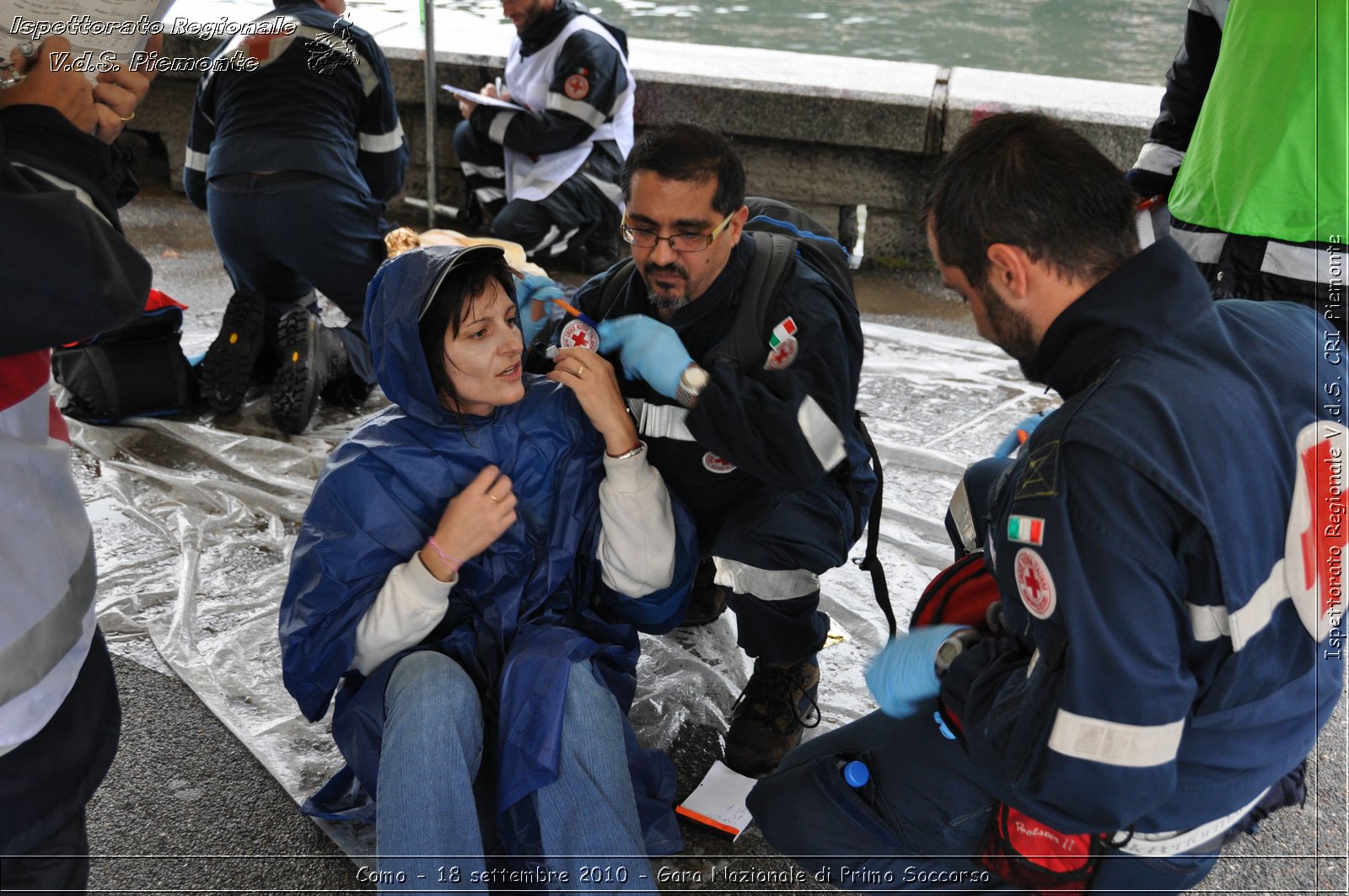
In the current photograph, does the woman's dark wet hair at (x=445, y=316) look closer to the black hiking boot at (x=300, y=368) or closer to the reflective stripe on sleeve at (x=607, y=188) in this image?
the black hiking boot at (x=300, y=368)

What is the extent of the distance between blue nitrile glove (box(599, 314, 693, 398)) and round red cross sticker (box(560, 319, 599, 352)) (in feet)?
0.23

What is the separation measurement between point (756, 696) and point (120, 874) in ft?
4.07

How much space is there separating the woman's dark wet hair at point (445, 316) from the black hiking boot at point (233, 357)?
6.17 ft

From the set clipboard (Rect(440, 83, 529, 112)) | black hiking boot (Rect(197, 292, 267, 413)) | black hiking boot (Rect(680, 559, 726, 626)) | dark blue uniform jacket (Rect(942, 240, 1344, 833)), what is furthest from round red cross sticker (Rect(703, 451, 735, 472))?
clipboard (Rect(440, 83, 529, 112))

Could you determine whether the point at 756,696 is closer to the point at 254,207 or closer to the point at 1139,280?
the point at 1139,280

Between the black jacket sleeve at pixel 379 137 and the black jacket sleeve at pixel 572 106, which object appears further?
the black jacket sleeve at pixel 572 106

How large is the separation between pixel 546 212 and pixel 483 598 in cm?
320

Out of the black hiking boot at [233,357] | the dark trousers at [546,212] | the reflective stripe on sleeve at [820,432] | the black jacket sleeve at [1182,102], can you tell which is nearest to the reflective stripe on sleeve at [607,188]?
the dark trousers at [546,212]

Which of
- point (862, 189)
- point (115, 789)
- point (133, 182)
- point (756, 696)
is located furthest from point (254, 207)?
point (862, 189)

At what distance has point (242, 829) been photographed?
2.13m

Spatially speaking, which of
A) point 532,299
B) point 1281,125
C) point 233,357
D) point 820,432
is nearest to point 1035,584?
point 820,432

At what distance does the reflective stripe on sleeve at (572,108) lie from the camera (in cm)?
482

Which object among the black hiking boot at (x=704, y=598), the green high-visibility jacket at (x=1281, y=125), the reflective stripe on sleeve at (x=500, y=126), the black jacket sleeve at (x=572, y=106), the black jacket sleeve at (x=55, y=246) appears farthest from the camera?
the reflective stripe on sleeve at (x=500, y=126)

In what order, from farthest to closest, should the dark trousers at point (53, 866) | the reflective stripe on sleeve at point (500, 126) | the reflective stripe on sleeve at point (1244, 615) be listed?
the reflective stripe on sleeve at point (500, 126) < the dark trousers at point (53, 866) < the reflective stripe on sleeve at point (1244, 615)
